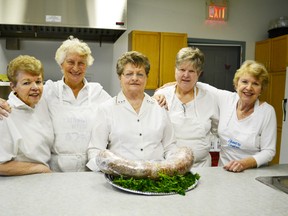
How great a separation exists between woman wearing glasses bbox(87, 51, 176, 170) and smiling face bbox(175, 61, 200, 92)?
0.36 meters

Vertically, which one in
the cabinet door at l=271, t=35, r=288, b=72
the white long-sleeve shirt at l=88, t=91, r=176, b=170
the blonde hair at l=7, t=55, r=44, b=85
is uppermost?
the cabinet door at l=271, t=35, r=288, b=72

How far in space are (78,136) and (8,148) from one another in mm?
439

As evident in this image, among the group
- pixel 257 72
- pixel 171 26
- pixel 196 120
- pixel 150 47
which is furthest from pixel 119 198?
pixel 171 26

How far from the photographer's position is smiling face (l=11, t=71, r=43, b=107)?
5.42ft

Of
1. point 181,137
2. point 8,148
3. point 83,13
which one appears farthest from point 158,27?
point 8,148

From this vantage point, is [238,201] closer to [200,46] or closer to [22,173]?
[22,173]

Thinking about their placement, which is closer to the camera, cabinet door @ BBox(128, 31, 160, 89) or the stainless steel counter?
the stainless steel counter

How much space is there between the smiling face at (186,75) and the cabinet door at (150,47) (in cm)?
184

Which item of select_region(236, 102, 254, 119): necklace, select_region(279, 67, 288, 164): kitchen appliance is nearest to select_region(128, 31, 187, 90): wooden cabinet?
select_region(279, 67, 288, 164): kitchen appliance

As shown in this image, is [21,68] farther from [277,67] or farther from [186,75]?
[277,67]

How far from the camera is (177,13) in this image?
4.32m

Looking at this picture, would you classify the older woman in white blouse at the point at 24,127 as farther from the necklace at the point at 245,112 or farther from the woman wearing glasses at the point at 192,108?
the necklace at the point at 245,112

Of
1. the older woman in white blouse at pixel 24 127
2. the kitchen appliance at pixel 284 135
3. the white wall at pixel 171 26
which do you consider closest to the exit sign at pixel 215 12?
the white wall at pixel 171 26

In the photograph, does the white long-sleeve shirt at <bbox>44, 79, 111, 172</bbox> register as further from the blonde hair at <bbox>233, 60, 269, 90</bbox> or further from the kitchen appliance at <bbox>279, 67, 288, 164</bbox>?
the kitchen appliance at <bbox>279, 67, 288, 164</bbox>
